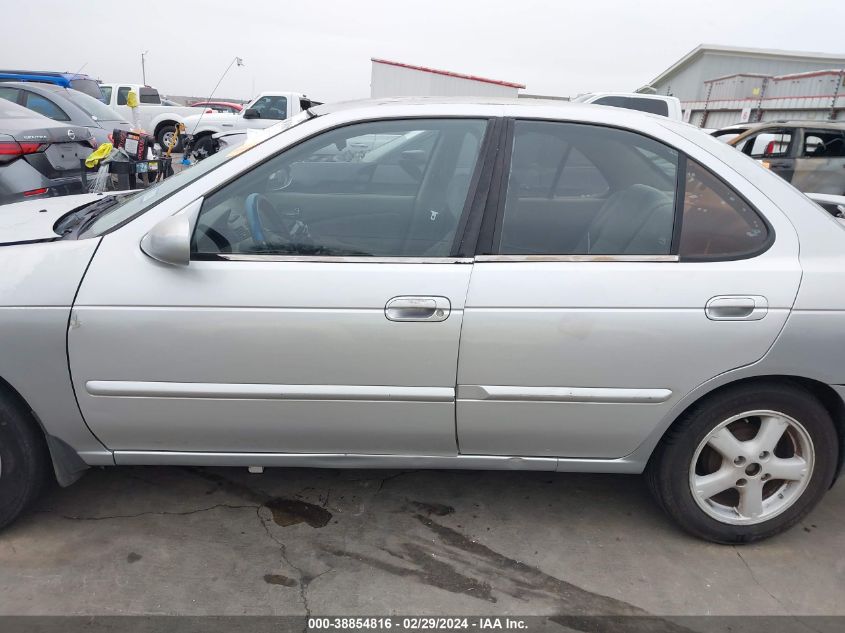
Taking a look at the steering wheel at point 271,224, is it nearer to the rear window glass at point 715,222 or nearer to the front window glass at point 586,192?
the front window glass at point 586,192

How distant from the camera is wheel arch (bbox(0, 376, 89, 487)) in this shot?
7.56 ft

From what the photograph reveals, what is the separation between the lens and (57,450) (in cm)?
239

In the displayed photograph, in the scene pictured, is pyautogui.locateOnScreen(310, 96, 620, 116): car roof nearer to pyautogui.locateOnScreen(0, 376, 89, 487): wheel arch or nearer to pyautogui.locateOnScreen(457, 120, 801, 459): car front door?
pyautogui.locateOnScreen(457, 120, 801, 459): car front door

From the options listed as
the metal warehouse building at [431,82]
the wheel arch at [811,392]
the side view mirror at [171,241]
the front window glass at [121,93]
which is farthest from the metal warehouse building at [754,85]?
the side view mirror at [171,241]

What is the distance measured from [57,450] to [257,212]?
3.87ft

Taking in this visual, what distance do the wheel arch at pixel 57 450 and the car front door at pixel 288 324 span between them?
172 mm

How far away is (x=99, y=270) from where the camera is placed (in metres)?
2.24

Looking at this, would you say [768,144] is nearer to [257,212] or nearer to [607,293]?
[607,293]

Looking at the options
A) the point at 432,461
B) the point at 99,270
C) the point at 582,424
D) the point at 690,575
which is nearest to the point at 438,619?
the point at 432,461

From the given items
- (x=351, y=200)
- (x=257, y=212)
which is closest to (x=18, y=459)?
(x=257, y=212)

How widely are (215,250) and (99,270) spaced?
41 cm

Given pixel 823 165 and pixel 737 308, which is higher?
pixel 823 165

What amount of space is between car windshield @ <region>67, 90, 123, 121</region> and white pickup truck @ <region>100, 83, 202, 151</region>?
→ 716 centimetres

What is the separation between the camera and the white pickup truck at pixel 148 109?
16891 mm
